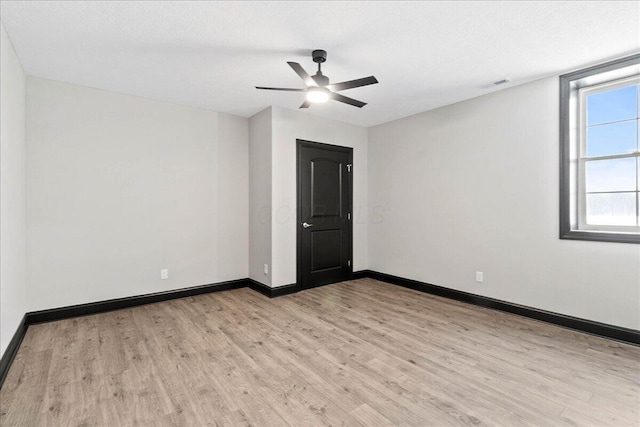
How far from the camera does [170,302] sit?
4.00 metres

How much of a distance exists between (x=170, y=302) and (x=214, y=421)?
2573 millimetres

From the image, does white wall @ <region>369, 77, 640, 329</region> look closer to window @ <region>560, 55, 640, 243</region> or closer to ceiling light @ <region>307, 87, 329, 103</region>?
window @ <region>560, 55, 640, 243</region>

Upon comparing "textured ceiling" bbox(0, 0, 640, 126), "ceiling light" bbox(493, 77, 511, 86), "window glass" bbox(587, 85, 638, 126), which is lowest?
"window glass" bbox(587, 85, 638, 126)

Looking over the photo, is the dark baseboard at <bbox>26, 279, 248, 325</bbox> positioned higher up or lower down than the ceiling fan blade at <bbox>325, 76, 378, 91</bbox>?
lower down

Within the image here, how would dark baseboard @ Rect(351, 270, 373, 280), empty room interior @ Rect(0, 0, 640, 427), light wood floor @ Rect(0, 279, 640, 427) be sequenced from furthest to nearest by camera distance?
dark baseboard @ Rect(351, 270, 373, 280) < empty room interior @ Rect(0, 0, 640, 427) < light wood floor @ Rect(0, 279, 640, 427)

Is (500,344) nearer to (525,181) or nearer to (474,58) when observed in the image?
(525,181)

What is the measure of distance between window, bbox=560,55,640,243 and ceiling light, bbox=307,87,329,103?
251 centimetres

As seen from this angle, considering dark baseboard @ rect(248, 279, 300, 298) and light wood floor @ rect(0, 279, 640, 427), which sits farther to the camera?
dark baseboard @ rect(248, 279, 300, 298)

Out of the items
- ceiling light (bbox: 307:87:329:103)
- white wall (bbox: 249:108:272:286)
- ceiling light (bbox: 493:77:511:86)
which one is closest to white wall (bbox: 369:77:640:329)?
ceiling light (bbox: 493:77:511:86)

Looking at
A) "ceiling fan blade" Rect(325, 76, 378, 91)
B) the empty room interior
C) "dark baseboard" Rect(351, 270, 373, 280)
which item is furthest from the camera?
"dark baseboard" Rect(351, 270, 373, 280)

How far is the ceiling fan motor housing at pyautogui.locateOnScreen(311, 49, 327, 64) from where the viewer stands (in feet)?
8.81

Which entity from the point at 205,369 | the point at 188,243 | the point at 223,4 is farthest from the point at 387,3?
the point at 188,243

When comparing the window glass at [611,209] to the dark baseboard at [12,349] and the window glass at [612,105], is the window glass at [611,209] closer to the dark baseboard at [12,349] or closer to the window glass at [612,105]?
the window glass at [612,105]

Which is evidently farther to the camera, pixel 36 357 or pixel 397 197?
pixel 397 197
